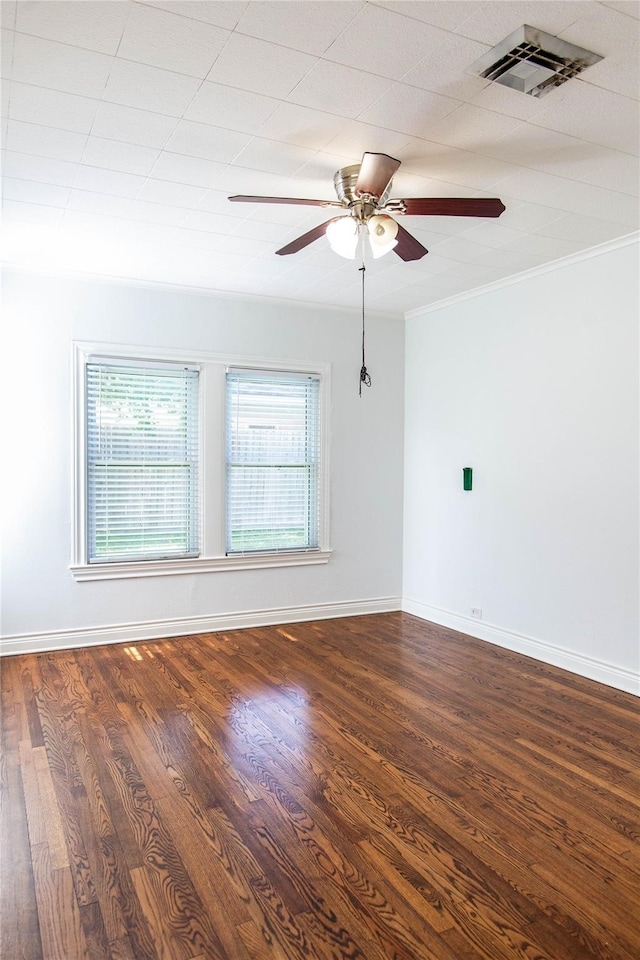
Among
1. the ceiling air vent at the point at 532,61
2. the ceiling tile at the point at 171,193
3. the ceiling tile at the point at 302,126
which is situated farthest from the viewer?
the ceiling tile at the point at 171,193

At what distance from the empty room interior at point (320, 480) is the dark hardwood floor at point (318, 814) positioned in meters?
0.02

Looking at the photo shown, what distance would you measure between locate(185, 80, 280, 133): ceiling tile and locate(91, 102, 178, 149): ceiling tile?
139 mm

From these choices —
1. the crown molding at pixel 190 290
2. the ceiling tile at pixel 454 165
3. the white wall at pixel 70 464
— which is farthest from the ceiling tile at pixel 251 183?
the white wall at pixel 70 464

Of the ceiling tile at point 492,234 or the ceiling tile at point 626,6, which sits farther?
the ceiling tile at point 492,234

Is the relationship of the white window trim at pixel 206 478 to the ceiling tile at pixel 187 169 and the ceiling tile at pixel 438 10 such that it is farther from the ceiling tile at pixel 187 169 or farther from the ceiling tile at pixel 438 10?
the ceiling tile at pixel 438 10

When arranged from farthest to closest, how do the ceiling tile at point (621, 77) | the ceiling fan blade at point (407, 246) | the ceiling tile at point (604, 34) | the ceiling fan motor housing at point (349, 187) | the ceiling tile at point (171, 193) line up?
the ceiling tile at point (171, 193) → the ceiling fan blade at point (407, 246) → the ceiling fan motor housing at point (349, 187) → the ceiling tile at point (621, 77) → the ceiling tile at point (604, 34)

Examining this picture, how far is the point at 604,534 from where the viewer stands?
13.8ft

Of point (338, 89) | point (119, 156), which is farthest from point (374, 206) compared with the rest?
point (119, 156)

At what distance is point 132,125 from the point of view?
2.73m

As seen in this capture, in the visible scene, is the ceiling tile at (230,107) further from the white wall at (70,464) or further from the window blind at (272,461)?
the window blind at (272,461)

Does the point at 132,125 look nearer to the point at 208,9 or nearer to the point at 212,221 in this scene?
the point at 208,9

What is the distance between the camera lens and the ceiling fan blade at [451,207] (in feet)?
9.08

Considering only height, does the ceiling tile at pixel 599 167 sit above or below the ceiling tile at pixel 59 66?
below

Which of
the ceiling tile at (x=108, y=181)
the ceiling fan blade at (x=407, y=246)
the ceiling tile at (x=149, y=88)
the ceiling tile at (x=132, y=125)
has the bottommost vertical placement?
the ceiling fan blade at (x=407, y=246)
